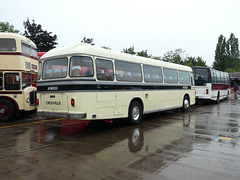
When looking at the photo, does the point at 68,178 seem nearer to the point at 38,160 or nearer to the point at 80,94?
the point at 38,160

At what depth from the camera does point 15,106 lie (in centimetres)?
1046

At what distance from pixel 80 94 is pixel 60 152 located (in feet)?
6.70

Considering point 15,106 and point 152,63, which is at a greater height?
point 152,63

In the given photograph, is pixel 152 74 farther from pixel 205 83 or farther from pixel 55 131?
pixel 205 83

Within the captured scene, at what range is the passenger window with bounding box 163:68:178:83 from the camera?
37.8 feet

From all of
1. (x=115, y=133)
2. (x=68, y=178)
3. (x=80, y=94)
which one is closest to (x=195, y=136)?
(x=115, y=133)

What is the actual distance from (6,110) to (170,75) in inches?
329

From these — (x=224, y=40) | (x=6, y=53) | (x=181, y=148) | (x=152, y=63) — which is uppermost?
(x=224, y=40)

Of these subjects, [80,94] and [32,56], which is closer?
[80,94]

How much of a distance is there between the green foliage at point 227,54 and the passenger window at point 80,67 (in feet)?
229

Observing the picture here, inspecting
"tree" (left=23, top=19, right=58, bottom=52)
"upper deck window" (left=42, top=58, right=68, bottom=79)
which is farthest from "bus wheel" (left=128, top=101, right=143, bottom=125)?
"tree" (left=23, top=19, right=58, bottom=52)

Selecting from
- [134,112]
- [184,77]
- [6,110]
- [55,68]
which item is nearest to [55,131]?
[55,68]

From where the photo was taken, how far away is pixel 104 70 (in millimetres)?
7746

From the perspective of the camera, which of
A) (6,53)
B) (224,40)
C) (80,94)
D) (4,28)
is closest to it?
(80,94)
